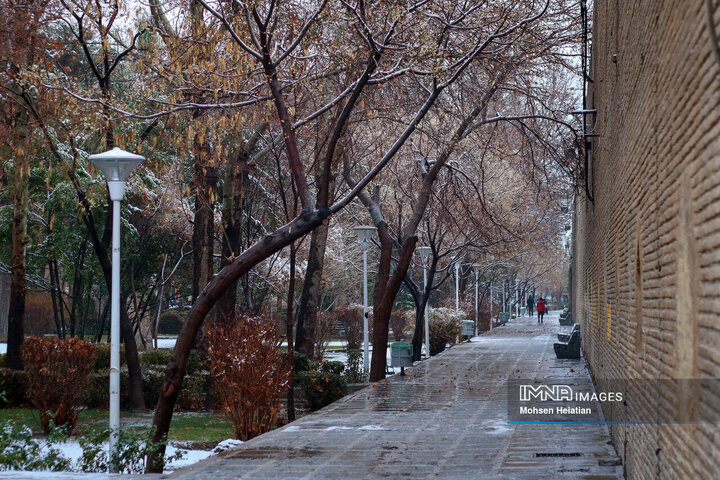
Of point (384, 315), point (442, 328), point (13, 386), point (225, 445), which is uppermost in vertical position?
point (384, 315)

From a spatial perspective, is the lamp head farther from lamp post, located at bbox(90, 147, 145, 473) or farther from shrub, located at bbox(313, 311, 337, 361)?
shrub, located at bbox(313, 311, 337, 361)

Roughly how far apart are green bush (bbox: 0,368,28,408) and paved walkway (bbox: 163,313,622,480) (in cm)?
658

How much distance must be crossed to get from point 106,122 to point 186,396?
693cm

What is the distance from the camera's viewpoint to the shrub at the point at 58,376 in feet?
43.6

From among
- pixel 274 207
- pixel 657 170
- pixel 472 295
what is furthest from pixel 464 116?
pixel 472 295

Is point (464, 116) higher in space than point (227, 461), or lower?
higher

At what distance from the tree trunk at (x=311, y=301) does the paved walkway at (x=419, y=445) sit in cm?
485

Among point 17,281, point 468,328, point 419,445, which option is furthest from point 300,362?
point 468,328

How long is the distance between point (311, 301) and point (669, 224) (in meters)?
17.4

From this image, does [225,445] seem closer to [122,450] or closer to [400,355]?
[122,450]

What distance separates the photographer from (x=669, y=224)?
4.43 meters

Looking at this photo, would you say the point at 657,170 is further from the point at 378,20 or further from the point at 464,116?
the point at 464,116

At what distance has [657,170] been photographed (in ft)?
16.1

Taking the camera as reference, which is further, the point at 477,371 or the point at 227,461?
the point at 477,371
